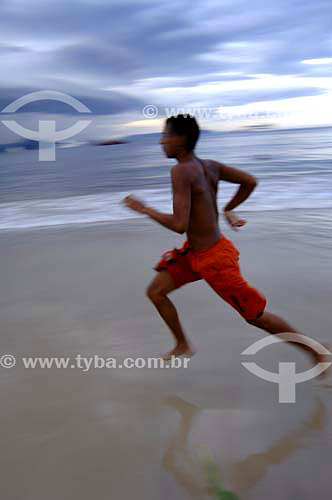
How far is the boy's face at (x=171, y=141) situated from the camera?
111 inches

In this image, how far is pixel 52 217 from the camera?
9742 millimetres

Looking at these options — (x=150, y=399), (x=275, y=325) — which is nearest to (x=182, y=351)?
(x=150, y=399)

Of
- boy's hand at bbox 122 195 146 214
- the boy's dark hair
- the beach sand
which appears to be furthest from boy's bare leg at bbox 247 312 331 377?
the boy's dark hair

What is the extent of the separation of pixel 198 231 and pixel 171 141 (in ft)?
1.82

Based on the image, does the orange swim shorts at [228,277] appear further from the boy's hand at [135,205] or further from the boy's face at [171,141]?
the boy's face at [171,141]

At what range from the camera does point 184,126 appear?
9.20 ft

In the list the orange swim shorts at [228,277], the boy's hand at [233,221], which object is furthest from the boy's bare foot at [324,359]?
the boy's hand at [233,221]

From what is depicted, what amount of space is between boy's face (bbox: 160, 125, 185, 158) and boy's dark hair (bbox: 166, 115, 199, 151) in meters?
0.02

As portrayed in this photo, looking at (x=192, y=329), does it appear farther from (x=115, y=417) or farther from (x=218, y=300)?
(x=115, y=417)

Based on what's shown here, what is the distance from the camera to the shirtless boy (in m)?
2.74

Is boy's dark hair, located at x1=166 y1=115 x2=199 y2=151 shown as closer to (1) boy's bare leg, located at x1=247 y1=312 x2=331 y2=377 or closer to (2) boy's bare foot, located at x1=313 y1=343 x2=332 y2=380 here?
(1) boy's bare leg, located at x1=247 y1=312 x2=331 y2=377

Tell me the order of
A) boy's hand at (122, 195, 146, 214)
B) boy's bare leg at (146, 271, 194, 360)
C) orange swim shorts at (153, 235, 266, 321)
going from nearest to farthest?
boy's hand at (122, 195, 146, 214) < orange swim shorts at (153, 235, 266, 321) < boy's bare leg at (146, 271, 194, 360)

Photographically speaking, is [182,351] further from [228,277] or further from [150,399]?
[228,277]

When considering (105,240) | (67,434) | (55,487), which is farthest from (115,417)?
(105,240)
